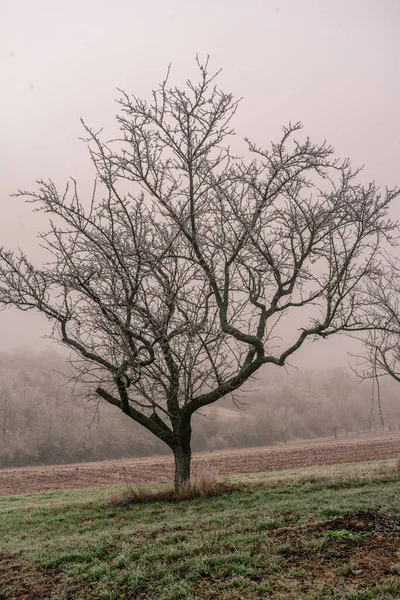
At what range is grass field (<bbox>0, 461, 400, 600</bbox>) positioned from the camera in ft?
16.3

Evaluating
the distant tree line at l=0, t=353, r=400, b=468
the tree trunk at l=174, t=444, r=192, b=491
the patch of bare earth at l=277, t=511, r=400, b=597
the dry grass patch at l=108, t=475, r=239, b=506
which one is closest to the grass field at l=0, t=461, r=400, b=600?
the patch of bare earth at l=277, t=511, r=400, b=597

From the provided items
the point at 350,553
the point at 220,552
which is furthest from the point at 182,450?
the point at 350,553

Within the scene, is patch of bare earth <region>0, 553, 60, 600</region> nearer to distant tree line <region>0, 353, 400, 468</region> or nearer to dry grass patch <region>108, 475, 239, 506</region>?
dry grass patch <region>108, 475, 239, 506</region>

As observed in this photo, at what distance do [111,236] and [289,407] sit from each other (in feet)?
241

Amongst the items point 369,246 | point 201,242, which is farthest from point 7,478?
point 369,246

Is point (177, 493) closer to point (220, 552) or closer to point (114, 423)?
point (220, 552)

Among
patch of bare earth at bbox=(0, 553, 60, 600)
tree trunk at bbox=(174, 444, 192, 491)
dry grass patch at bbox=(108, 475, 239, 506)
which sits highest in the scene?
tree trunk at bbox=(174, 444, 192, 491)

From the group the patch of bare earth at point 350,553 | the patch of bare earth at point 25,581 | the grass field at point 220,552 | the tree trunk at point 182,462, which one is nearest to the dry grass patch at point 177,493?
the tree trunk at point 182,462

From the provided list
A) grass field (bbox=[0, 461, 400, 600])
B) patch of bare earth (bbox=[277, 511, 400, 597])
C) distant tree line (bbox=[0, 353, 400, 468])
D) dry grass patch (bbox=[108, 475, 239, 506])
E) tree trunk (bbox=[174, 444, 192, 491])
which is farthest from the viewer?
distant tree line (bbox=[0, 353, 400, 468])

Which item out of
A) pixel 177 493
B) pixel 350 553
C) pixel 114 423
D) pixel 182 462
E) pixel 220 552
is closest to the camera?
pixel 350 553

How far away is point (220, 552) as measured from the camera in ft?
19.9

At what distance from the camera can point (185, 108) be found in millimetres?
10523

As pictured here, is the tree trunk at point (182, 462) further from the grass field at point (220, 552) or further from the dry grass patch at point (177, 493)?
the grass field at point (220, 552)

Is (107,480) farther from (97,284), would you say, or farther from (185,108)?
(185,108)
